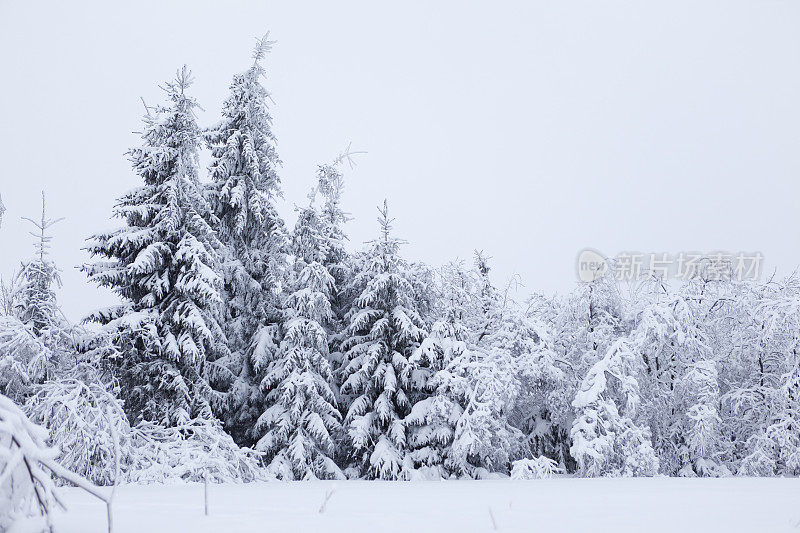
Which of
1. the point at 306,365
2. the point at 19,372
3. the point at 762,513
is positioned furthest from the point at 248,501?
the point at 306,365

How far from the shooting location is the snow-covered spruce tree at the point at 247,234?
18156 millimetres

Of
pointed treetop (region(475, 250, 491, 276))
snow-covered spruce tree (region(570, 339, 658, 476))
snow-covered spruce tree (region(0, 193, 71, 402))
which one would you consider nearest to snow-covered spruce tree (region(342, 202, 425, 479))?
pointed treetop (region(475, 250, 491, 276))

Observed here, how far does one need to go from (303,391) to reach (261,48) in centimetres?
1071

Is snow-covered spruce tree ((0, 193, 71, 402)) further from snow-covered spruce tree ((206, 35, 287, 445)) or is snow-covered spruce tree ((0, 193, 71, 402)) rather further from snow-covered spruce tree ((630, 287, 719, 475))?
snow-covered spruce tree ((630, 287, 719, 475))

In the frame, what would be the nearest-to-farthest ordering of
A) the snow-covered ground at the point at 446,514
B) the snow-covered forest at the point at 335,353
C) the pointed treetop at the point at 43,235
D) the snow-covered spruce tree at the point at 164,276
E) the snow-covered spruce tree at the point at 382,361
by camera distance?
1. the snow-covered ground at the point at 446,514
2. the snow-covered forest at the point at 335,353
3. the pointed treetop at the point at 43,235
4. the snow-covered spruce tree at the point at 164,276
5. the snow-covered spruce tree at the point at 382,361

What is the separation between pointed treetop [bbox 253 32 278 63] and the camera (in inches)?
742

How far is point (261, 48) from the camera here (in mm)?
19250

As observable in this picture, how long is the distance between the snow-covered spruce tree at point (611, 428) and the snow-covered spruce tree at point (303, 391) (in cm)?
648

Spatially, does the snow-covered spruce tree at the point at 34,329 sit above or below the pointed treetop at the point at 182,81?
below

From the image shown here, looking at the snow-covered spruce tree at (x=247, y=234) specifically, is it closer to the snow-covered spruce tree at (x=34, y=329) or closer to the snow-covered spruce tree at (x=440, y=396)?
the snow-covered spruce tree at (x=440, y=396)

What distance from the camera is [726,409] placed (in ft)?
57.3

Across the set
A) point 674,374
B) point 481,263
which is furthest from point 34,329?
point 674,374

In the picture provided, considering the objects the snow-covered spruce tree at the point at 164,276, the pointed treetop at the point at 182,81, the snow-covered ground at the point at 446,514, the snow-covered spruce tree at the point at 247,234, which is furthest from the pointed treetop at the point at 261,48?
the snow-covered ground at the point at 446,514

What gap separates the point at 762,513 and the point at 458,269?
16534mm
